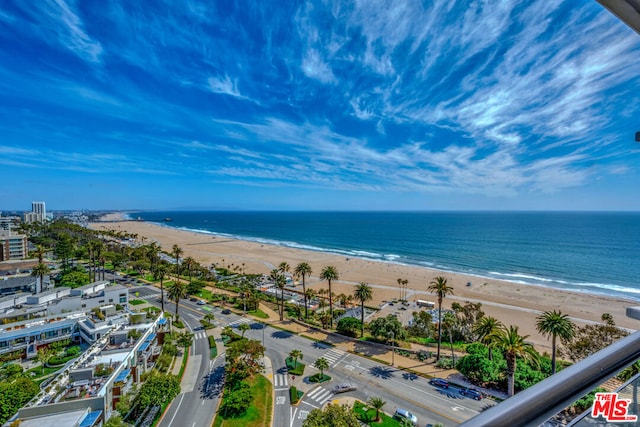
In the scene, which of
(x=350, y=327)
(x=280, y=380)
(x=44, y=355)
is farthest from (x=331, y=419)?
(x=44, y=355)

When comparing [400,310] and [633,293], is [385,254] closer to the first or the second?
[400,310]

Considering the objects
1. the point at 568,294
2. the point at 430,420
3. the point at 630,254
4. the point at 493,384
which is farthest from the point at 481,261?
the point at 430,420

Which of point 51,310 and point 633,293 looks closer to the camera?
point 51,310

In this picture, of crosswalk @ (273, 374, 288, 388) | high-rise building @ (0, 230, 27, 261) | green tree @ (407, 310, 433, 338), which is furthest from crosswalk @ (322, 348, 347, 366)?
high-rise building @ (0, 230, 27, 261)

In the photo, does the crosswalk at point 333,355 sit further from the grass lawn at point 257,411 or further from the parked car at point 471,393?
the parked car at point 471,393

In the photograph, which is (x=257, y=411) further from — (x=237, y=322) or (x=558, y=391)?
(x=558, y=391)
